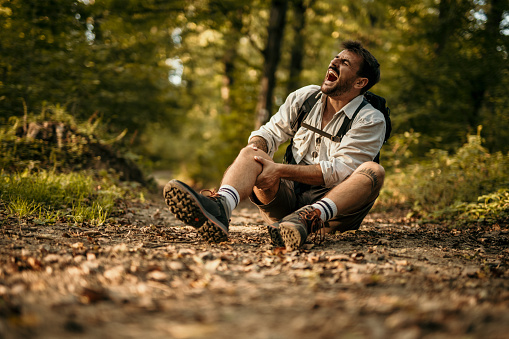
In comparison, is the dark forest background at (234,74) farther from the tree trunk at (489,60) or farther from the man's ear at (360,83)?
the man's ear at (360,83)

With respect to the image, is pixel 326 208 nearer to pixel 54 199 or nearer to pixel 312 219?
pixel 312 219

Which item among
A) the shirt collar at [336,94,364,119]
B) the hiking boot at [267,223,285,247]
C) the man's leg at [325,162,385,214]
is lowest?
the hiking boot at [267,223,285,247]

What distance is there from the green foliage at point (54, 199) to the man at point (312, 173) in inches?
59.4

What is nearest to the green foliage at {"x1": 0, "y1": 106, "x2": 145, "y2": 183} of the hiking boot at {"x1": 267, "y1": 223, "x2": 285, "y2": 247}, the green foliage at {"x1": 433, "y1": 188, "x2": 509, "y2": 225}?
the hiking boot at {"x1": 267, "y1": 223, "x2": 285, "y2": 247}

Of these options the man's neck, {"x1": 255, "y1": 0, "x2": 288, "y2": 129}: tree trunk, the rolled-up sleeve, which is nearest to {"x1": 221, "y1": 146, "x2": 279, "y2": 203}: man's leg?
the rolled-up sleeve

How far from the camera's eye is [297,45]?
1255cm

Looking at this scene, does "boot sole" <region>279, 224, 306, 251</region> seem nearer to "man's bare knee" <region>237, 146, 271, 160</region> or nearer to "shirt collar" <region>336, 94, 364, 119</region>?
"man's bare knee" <region>237, 146, 271, 160</region>

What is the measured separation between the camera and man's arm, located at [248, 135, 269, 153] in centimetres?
342

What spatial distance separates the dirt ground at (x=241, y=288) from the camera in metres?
1.39

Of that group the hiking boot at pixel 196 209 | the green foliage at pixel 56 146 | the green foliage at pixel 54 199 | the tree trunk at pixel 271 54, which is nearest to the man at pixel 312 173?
the hiking boot at pixel 196 209

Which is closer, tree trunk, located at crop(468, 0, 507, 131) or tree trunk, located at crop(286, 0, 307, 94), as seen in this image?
tree trunk, located at crop(468, 0, 507, 131)

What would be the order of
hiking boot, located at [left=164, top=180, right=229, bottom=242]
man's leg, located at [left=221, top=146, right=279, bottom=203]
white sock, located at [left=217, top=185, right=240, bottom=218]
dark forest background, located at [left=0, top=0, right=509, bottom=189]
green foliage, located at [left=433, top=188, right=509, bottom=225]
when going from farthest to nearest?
dark forest background, located at [left=0, top=0, right=509, bottom=189] → green foliage, located at [left=433, top=188, right=509, bottom=225] → man's leg, located at [left=221, top=146, right=279, bottom=203] → white sock, located at [left=217, top=185, right=240, bottom=218] → hiking boot, located at [left=164, top=180, right=229, bottom=242]

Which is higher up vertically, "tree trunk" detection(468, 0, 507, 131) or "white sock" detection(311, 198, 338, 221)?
"tree trunk" detection(468, 0, 507, 131)

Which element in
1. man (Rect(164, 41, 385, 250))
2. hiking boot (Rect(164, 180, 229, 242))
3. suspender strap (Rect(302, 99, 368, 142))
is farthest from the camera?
suspender strap (Rect(302, 99, 368, 142))
